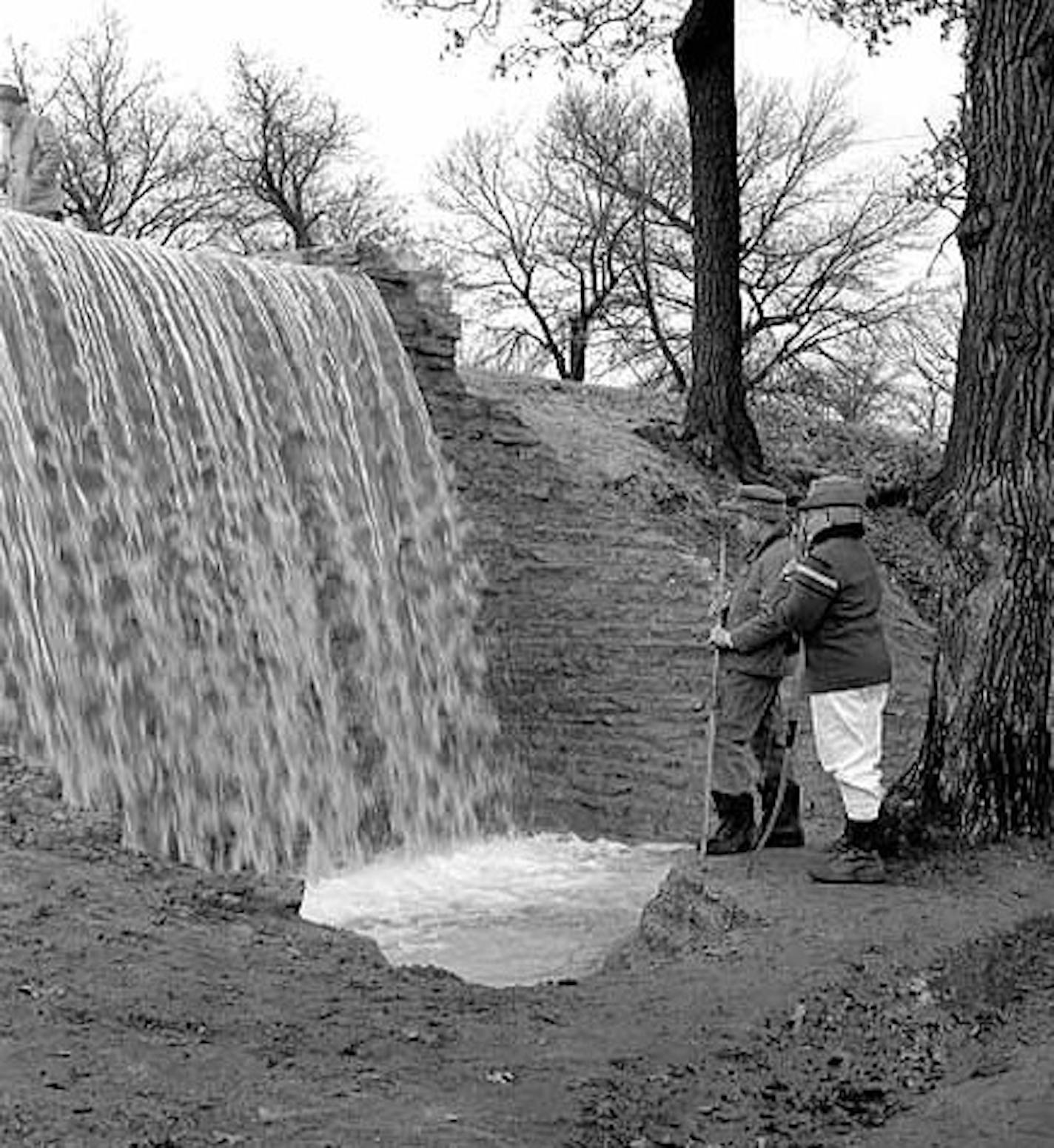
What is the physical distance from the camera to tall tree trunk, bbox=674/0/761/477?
15.3m

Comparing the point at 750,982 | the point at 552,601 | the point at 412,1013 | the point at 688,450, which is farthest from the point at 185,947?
the point at 688,450

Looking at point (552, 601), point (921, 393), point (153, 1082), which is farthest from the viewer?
point (921, 393)

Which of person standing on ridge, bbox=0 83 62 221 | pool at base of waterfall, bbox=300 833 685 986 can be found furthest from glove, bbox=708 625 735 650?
person standing on ridge, bbox=0 83 62 221

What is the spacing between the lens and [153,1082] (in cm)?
430

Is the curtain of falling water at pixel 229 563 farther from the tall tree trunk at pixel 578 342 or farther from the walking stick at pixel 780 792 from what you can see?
the tall tree trunk at pixel 578 342

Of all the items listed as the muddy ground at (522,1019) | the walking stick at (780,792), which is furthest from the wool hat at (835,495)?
the muddy ground at (522,1019)

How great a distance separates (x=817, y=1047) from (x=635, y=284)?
2546cm

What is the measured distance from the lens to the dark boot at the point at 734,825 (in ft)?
25.0

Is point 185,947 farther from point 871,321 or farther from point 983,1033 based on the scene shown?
point 871,321

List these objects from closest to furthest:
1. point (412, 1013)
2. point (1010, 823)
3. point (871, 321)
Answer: point (412, 1013) < point (1010, 823) < point (871, 321)

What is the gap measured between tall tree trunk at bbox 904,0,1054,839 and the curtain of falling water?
3.97m

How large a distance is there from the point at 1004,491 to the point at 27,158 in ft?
22.1

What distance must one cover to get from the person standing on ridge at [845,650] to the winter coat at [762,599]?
1.28 feet

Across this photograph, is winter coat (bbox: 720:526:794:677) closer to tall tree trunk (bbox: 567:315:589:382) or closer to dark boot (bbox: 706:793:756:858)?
dark boot (bbox: 706:793:756:858)
